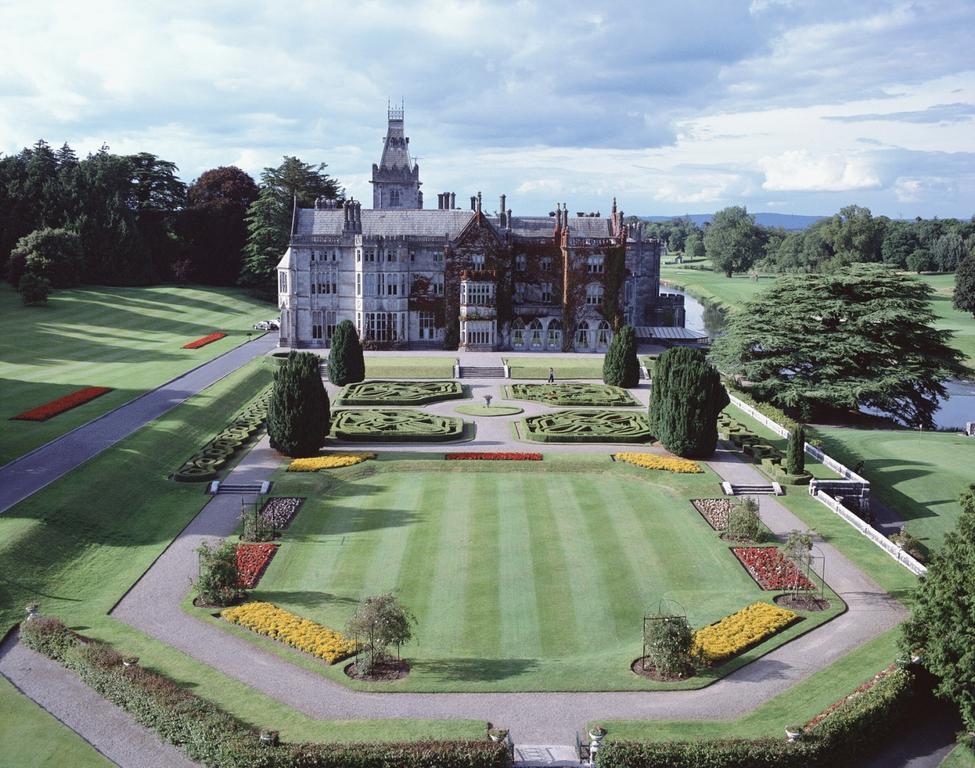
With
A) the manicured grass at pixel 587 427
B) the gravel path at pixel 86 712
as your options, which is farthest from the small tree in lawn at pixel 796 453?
the gravel path at pixel 86 712

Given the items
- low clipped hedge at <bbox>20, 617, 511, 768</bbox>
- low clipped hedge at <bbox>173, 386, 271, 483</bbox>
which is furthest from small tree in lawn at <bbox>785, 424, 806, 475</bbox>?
low clipped hedge at <bbox>20, 617, 511, 768</bbox>

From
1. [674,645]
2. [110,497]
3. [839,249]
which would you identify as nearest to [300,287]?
[110,497]

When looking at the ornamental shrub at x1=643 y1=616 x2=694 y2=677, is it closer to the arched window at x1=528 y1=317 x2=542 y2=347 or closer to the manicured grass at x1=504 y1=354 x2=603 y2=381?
the manicured grass at x1=504 y1=354 x2=603 y2=381

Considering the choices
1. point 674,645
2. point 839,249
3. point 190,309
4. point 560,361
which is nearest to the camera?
point 674,645

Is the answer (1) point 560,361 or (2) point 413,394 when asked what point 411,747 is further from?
(1) point 560,361

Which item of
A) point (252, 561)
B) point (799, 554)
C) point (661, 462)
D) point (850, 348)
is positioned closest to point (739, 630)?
point (799, 554)

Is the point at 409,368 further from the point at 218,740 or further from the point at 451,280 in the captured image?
the point at 218,740

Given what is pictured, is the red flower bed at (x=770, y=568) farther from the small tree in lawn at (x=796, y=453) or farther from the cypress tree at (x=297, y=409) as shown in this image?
the cypress tree at (x=297, y=409)
